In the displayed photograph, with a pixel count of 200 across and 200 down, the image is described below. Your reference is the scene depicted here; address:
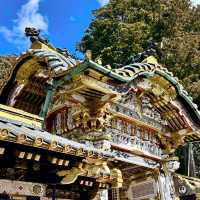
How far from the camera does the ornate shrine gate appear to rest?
7270 mm

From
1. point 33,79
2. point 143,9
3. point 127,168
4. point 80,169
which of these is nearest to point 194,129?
point 127,168

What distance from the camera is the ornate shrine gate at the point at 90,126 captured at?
7270 mm

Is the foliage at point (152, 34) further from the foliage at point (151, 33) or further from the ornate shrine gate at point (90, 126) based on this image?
the ornate shrine gate at point (90, 126)

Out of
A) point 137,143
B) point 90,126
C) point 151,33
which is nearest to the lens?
point 90,126

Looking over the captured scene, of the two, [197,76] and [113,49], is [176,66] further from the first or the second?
[113,49]

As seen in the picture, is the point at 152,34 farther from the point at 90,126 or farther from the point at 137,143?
the point at 90,126

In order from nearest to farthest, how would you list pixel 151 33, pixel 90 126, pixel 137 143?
pixel 90 126, pixel 137 143, pixel 151 33

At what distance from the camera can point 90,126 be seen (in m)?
10.9

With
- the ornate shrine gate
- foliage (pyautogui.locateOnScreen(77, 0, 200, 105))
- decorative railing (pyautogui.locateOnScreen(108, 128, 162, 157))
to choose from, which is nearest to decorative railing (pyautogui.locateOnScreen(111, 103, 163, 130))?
the ornate shrine gate

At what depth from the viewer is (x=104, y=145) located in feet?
34.6

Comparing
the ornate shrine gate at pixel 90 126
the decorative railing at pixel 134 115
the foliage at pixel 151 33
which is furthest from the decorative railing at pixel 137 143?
the foliage at pixel 151 33

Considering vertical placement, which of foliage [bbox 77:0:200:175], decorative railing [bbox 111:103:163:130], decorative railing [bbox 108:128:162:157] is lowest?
decorative railing [bbox 108:128:162:157]

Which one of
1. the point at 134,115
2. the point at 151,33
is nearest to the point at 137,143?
the point at 134,115

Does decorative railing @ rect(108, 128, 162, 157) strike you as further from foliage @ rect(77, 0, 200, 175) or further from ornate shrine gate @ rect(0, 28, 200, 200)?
foliage @ rect(77, 0, 200, 175)
